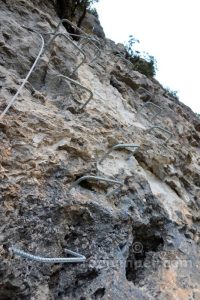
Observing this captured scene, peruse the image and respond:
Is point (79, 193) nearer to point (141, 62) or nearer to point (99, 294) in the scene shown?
point (99, 294)

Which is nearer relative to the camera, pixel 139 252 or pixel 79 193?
pixel 79 193

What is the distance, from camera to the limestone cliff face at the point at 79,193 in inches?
102

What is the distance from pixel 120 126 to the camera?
4.59m

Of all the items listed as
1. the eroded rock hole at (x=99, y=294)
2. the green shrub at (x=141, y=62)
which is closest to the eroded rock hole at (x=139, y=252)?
the eroded rock hole at (x=99, y=294)

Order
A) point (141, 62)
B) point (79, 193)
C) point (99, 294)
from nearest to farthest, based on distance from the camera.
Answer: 1. point (99, 294)
2. point (79, 193)
3. point (141, 62)

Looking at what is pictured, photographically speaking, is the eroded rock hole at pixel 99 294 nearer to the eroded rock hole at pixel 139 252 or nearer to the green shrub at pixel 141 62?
the eroded rock hole at pixel 139 252

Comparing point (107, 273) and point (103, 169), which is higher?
point (103, 169)

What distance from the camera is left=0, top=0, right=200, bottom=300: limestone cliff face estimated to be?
8.54ft

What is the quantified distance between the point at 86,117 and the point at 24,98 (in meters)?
0.84

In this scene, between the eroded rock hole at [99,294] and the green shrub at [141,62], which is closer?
the eroded rock hole at [99,294]

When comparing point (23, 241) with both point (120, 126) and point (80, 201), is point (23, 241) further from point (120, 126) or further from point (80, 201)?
point (120, 126)

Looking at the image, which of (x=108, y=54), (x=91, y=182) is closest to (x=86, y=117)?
(x=91, y=182)

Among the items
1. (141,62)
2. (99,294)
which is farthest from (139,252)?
(141,62)

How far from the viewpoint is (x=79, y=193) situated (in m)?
3.12
